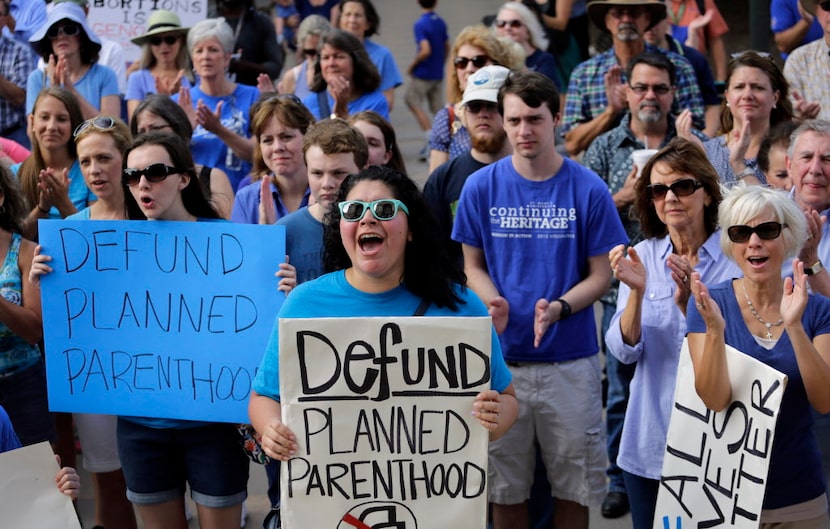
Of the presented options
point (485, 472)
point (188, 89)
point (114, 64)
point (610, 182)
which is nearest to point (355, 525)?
point (485, 472)

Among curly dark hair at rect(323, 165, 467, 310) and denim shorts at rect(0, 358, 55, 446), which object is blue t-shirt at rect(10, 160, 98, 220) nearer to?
denim shorts at rect(0, 358, 55, 446)

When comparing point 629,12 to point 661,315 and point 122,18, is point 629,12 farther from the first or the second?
point 122,18

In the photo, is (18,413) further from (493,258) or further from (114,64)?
(114,64)

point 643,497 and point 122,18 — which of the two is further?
point 122,18

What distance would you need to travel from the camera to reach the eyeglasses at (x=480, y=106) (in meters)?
5.59

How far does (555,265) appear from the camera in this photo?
16.2ft

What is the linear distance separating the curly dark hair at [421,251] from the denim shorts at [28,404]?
1809mm

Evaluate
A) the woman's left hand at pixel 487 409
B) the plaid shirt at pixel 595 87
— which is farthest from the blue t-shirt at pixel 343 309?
the plaid shirt at pixel 595 87

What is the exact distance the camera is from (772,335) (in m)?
3.98

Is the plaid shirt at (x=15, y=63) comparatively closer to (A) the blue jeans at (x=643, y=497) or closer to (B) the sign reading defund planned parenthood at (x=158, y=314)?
(B) the sign reading defund planned parenthood at (x=158, y=314)

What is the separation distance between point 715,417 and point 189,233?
→ 2.06 metres

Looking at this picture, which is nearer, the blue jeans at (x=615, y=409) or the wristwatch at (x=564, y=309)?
the wristwatch at (x=564, y=309)

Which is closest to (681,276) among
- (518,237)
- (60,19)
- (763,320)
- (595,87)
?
(763,320)

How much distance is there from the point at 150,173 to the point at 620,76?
3207 mm
